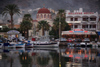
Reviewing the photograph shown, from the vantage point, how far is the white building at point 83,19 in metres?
119

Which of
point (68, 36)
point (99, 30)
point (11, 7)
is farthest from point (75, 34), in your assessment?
point (11, 7)

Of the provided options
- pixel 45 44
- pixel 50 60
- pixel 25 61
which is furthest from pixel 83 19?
pixel 25 61

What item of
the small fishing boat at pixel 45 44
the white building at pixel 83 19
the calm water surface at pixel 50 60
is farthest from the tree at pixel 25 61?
the white building at pixel 83 19

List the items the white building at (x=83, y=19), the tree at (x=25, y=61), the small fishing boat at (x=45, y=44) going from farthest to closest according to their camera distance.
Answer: the white building at (x=83, y=19) → the small fishing boat at (x=45, y=44) → the tree at (x=25, y=61)

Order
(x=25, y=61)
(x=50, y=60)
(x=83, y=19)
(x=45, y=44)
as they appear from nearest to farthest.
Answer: (x=25, y=61) → (x=50, y=60) → (x=45, y=44) → (x=83, y=19)

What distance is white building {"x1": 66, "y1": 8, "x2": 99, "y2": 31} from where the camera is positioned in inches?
4700

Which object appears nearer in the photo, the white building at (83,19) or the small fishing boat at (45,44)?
the small fishing boat at (45,44)

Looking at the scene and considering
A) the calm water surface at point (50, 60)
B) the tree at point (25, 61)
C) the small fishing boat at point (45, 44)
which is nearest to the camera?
the calm water surface at point (50, 60)

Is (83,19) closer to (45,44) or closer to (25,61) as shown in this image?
(45,44)

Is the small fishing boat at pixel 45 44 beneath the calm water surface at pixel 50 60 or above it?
above

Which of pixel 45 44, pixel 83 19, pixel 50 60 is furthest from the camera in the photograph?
pixel 83 19

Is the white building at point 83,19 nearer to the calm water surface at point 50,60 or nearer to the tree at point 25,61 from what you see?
the calm water surface at point 50,60

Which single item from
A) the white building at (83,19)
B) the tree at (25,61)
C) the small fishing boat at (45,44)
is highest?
the white building at (83,19)

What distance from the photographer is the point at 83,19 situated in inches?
4756
